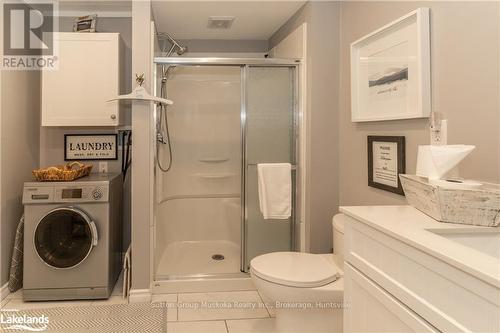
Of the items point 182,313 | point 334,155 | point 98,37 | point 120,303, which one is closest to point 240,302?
point 182,313

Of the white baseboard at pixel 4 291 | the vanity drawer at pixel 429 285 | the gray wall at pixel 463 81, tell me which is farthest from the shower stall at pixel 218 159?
the vanity drawer at pixel 429 285

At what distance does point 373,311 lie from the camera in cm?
120

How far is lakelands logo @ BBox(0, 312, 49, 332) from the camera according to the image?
228 cm

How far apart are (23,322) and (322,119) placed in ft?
7.95

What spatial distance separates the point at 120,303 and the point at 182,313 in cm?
50

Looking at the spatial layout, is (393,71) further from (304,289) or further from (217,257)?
(217,257)

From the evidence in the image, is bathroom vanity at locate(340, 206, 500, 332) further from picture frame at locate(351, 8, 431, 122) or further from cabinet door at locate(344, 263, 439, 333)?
picture frame at locate(351, 8, 431, 122)

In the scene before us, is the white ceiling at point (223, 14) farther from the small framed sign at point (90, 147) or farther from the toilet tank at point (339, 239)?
the toilet tank at point (339, 239)

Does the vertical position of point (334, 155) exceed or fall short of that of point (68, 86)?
it falls short

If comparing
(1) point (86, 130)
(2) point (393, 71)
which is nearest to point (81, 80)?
(1) point (86, 130)

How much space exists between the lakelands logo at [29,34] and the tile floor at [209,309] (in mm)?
1814

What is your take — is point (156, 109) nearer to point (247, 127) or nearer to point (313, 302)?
point (247, 127)

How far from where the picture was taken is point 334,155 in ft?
9.02

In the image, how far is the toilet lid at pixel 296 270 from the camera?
1950 millimetres
